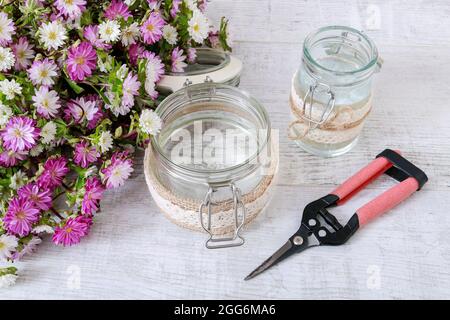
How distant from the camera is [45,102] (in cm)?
70

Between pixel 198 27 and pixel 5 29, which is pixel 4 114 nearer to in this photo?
pixel 5 29

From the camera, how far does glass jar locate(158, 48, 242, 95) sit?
0.80 meters

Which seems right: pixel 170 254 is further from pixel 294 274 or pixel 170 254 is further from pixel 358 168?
pixel 358 168

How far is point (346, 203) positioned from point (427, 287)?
141mm

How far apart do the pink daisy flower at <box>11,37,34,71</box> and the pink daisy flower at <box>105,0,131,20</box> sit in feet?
0.34

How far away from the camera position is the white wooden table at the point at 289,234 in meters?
0.70

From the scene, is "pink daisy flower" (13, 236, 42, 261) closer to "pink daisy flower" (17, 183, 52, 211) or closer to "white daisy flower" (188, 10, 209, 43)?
"pink daisy flower" (17, 183, 52, 211)

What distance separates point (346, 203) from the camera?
0.76 metres

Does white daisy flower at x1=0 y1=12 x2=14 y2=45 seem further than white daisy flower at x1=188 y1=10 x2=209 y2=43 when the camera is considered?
No

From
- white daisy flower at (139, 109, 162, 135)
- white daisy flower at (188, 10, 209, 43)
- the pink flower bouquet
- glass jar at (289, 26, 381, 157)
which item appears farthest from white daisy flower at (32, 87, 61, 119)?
glass jar at (289, 26, 381, 157)

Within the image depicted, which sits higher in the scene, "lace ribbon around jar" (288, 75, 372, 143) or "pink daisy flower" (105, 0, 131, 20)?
"pink daisy flower" (105, 0, 131, 20)

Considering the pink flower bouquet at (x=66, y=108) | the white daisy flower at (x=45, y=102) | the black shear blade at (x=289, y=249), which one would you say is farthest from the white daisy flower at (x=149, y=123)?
the black shear blade at (x=289, y=249)

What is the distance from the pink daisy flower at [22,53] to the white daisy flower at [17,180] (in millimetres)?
130
